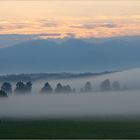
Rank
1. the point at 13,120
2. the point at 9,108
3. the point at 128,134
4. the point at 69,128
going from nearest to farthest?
the point at 128,134
the point at 69,128
the point at 13,120
the point at 9,108

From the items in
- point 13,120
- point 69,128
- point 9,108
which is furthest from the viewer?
point 9,108

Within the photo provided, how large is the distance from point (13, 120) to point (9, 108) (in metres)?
15.3

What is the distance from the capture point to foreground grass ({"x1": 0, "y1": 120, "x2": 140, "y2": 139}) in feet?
152

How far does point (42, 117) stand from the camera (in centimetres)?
6394

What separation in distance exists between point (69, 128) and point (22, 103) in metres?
35.6

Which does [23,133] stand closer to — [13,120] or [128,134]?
[128,134]

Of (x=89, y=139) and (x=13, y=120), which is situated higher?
(x=13, y=120)

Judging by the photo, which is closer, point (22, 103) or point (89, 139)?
point (89, 139)

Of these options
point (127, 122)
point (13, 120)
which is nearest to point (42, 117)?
point (13, 120)

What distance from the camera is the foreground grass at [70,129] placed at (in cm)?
4619

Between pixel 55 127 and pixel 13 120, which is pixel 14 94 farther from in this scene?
pixel 55 127

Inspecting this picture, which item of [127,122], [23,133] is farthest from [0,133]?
[127,122]

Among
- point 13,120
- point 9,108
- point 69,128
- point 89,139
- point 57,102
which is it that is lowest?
point 89,139

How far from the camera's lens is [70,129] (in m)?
50.8
